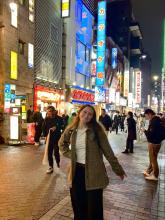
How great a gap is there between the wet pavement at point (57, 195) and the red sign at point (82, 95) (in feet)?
61.0

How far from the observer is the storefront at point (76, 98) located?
26.6 meters

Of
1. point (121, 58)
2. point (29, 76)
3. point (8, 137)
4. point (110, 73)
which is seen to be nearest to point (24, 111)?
point (29, 76)

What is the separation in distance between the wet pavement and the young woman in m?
1.24

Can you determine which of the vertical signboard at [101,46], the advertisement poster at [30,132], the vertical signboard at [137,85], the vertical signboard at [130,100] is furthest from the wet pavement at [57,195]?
the vertical signboard at [137,85]

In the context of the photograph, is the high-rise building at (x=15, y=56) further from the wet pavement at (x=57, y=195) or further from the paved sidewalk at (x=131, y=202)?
the paved sidewalk at (x=131, y=202)

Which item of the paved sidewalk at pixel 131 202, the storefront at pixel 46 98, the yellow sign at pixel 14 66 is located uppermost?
the yellow sign at pixel 14 66

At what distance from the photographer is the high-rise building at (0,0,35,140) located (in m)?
16.3

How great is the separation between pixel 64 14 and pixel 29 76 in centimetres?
811

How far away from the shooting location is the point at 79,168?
12.2 ft

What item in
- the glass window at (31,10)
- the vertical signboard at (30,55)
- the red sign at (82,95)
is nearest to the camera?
the vertical signboard at (30,55)

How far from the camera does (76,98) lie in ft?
91.8

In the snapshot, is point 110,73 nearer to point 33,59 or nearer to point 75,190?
point 33,59

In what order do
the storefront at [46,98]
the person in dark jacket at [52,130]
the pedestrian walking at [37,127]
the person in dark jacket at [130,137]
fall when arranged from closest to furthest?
Answer: the person in dark jacket at [52,130] < the person in dark jacket at [130,137] < the pedestrian walking at [37,127] < the storefront at [46,98]

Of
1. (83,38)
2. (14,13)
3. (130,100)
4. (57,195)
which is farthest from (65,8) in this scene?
(130,100)
